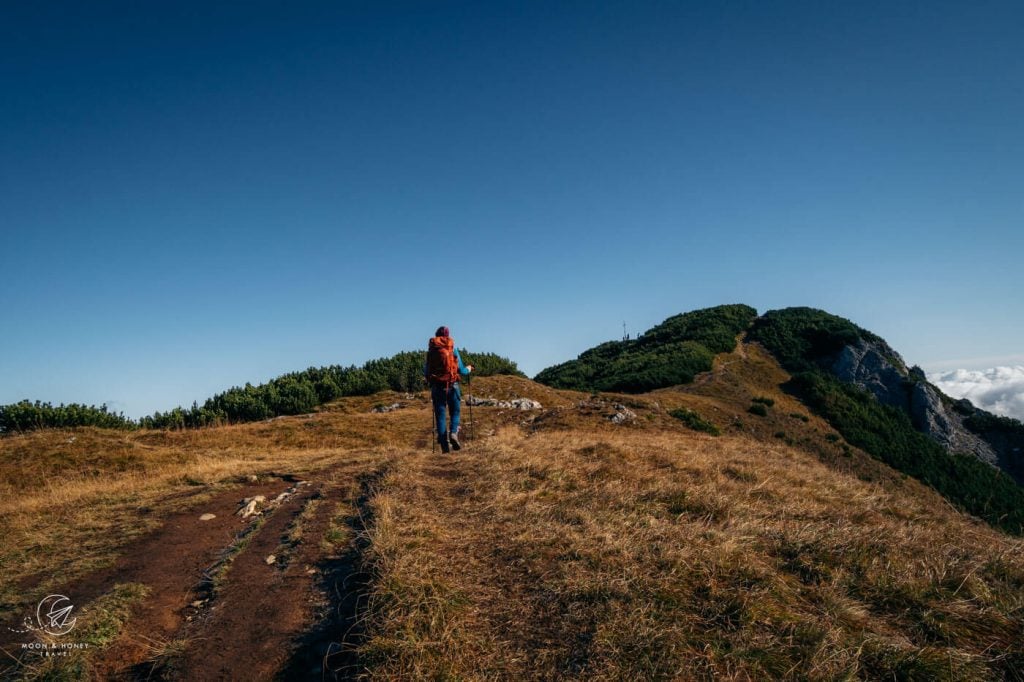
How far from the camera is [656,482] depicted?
848 cm

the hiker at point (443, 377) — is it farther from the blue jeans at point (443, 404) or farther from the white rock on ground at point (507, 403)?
the white rock on ground at point (507, 403)

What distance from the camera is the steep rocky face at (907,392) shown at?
143ft

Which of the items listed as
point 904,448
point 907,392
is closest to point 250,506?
point 904,448

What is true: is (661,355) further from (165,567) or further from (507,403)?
(165,567)

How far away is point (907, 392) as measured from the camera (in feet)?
158

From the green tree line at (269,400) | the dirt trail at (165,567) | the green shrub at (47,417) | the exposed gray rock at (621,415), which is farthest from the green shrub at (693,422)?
the green shrub at (47,417)

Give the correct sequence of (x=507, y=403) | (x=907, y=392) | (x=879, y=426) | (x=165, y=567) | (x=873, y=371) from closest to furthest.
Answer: (x=165, y=567)
(x=507, y=403)
(x=879, y=426)
(x=907, y=392)
(x=873, y=371)

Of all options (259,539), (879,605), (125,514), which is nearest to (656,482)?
(879,605)

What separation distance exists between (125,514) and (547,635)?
8.77 meters

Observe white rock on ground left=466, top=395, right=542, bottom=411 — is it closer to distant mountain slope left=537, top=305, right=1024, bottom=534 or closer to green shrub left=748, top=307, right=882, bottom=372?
distant mountain slope left=537, top=305, right=1024, bottom=534

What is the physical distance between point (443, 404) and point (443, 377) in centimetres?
81

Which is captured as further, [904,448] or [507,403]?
[904,448]

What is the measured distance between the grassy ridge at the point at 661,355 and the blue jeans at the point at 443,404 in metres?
29.9


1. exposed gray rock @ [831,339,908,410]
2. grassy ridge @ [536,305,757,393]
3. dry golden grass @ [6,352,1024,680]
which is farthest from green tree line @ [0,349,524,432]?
exposed gray rock @ [831,339,908,410]
